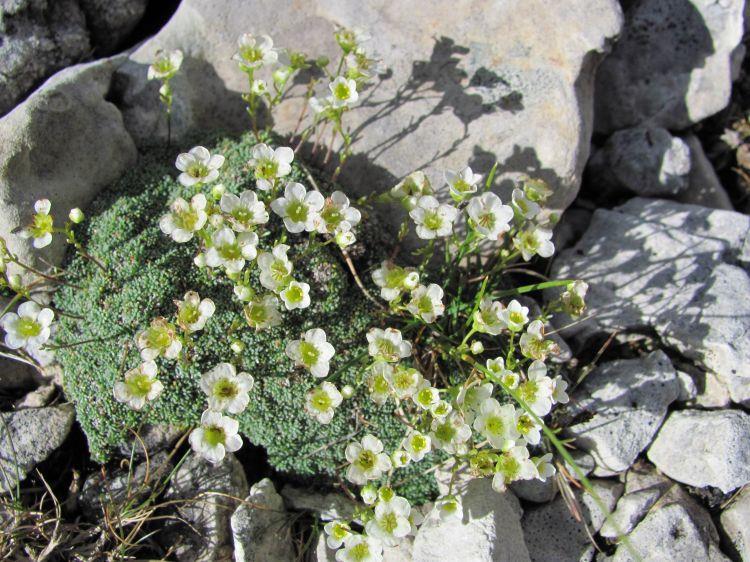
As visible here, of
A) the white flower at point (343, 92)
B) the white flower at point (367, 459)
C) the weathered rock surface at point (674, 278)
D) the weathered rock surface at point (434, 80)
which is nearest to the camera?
the white flower at point (367, 459)

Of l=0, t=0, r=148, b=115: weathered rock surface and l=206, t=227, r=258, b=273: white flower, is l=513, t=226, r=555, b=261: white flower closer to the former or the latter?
l=206, t=227, r=258, b=273: white flower

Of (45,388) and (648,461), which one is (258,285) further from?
(648,461)

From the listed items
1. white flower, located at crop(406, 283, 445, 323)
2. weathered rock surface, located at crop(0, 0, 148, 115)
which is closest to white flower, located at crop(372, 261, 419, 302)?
white flower, located at crop(406, 283, 445, 323)

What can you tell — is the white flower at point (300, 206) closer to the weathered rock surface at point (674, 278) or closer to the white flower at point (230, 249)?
the white flower at point (230, 249)

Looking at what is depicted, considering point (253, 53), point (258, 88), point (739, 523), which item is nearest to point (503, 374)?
point (739, 523)

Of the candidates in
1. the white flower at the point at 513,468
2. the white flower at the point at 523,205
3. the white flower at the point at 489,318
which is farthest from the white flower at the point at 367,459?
the white flower at the point at 523,205

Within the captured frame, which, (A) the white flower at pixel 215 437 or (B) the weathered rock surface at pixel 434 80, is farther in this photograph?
(B) the weathered rock surface at pixel 434 80

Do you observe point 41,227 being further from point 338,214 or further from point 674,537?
point 674,537
